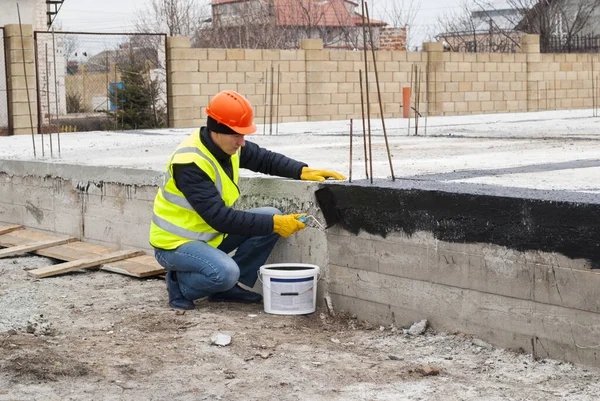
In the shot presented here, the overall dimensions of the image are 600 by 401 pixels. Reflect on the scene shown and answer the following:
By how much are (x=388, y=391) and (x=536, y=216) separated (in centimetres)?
114

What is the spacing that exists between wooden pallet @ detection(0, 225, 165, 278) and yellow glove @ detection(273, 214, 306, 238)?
163 centimetres

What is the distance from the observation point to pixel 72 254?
756 cm

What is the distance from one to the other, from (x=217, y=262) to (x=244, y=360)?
3.07ft

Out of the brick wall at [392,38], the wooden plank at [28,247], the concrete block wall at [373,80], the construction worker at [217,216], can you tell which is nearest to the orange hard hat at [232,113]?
the construction worker at [217,216]

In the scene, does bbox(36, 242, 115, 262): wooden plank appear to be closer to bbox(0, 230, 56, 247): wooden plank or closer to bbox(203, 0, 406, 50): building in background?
bbox(0, 230, 56, 247): wooden plank

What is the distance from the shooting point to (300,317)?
569 centimetres

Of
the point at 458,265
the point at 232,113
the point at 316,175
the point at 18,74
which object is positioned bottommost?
the point at 458,265

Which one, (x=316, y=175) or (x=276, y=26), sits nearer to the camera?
(x=316, y=175)

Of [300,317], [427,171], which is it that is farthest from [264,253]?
[427,171]

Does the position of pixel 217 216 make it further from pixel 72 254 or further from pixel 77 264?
pixel 72 254

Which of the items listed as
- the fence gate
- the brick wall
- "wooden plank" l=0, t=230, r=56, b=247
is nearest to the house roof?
the brick wall

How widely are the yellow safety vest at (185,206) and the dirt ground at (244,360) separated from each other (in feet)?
1.56

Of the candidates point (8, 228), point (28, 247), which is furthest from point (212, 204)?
point (8, 228)

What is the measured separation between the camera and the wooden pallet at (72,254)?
703 centimetres
